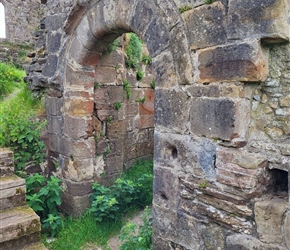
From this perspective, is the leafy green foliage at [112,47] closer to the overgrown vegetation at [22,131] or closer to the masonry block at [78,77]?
the masonry block at [78,77]

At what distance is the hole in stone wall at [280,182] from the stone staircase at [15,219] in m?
2.27

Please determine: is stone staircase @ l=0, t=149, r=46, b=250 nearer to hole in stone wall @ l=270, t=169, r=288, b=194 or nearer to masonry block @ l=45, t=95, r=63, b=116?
masonry block @ l=45, t=95, r=63, b=116

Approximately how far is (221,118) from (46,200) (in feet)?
9.17

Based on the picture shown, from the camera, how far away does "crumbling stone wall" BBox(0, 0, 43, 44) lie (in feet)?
35.7

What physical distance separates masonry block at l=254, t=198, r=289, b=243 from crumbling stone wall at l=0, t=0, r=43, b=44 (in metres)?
10.6

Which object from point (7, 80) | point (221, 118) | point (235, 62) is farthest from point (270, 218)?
point (7, 80)

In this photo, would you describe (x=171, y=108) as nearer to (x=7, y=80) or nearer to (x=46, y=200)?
(x=46, y=200)

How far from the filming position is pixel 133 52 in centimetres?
518

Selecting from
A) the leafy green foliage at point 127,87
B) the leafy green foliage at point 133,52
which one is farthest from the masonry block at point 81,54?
the leafy green foliage at point 133,52

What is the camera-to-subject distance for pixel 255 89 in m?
2.19

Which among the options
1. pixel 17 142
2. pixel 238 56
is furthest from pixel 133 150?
pixel 238 56

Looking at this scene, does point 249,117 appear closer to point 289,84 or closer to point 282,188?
point 289,84

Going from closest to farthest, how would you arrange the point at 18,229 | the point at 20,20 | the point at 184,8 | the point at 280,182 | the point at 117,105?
the point at 280,182 → the point at 184,8 → the point at 18,229 → the point at 117,105 → the point at 20,20

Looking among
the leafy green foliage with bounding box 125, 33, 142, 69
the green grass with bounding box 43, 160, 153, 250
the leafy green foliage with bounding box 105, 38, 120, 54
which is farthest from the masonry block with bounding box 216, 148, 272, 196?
the leafy green foliage with bounding box 125, 33, 142, 69
